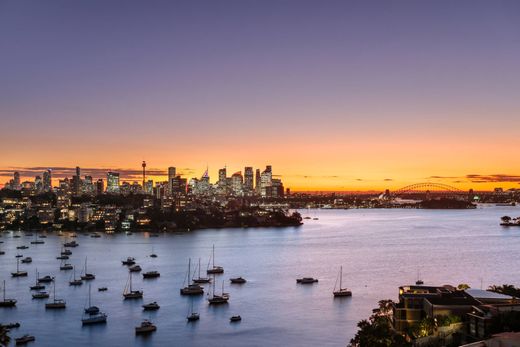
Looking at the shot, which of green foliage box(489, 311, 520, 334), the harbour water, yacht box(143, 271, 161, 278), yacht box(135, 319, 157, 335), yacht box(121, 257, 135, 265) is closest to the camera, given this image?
green foliage box(489, 311, 520, 334)

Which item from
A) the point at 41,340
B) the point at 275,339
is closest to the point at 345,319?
the point at 275,339

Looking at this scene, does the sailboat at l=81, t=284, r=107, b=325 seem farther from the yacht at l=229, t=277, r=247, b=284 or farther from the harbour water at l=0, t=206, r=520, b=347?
the yacht at l=229, t=277, r=247, b=284

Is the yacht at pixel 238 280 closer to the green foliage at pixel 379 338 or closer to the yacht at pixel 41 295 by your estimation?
the yacht at pixel 41 295

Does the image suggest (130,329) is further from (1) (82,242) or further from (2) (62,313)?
(1) (82,242)

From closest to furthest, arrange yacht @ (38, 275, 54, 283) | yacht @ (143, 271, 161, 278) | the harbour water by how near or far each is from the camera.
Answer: the harbour water, yacht @ (38, 275, 54, 283), yacht @ (143, 271, 161, 278)

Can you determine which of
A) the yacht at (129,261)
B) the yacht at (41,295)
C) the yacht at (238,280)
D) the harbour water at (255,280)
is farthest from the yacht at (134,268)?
the yacht at (41,295)

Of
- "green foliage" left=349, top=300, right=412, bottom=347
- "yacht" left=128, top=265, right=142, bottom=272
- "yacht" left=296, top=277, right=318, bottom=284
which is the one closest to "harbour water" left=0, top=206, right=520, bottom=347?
"yacht" left=296, top=277, right=318, bottom=284
